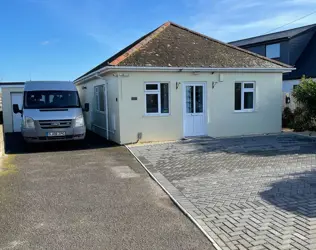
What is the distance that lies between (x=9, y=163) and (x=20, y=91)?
882 centimetres

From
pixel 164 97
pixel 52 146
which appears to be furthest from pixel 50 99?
pixel 164 97

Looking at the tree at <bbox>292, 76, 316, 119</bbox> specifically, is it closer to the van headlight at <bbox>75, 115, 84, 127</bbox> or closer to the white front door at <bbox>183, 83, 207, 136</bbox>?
the white front door at <bbox>183, 83, 207, 136</bbox>

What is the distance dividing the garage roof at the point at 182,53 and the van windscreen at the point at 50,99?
2.01 m

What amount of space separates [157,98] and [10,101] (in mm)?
8917

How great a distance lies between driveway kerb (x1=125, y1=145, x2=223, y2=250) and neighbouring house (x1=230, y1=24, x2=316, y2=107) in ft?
63.3

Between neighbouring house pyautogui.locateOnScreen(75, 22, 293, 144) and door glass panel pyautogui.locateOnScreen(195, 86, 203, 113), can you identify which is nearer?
neighbouring house pyautogui.locateOnScreen(75, 22, 293, 144)

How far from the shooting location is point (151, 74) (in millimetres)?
11867

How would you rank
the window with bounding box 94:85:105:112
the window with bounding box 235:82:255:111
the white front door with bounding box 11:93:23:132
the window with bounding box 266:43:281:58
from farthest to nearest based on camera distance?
the window with bounding box 266:43:281:58, the white front door with bounding box 11:93:23:132, the window with bounding box 94:85:105:112, the window with bounding box 235:82:255:111

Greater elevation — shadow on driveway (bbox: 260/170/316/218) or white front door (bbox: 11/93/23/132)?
white front door (bbox: 11/93/23/132)

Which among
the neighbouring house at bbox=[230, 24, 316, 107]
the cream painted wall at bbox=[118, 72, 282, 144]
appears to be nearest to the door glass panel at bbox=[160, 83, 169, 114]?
the cream painted wall at bbox=[118, 72, 282, 144]

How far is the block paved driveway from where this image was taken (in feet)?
Answer: 13.1

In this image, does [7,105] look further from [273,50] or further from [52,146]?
[273,50]

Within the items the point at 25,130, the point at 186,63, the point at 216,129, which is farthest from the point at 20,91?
the point at 216,129

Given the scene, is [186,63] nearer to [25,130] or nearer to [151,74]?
[151,74]
